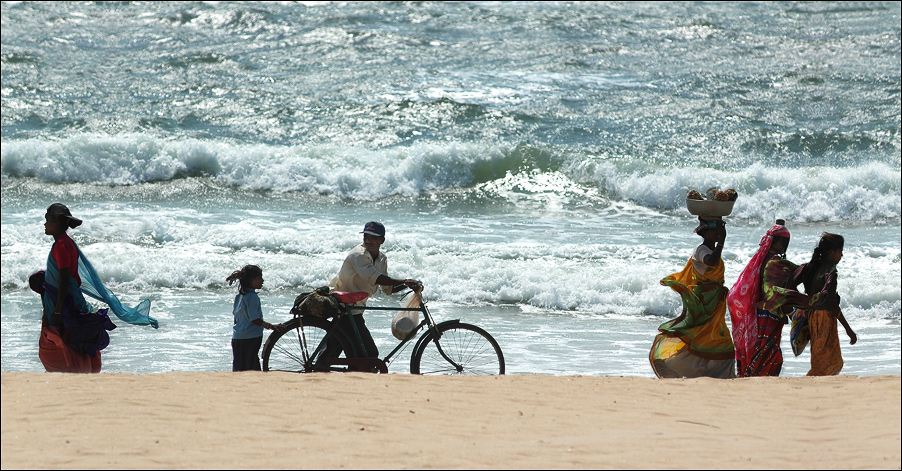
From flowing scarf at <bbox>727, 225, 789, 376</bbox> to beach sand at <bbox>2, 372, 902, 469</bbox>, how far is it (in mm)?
512

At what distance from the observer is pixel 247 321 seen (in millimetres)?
6422

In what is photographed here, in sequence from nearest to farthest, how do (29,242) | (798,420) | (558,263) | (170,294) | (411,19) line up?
(798,420)
(170,294)
(558,263)
(29,242)
(411,19)

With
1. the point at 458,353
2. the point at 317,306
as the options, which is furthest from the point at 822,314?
the point at 317,306

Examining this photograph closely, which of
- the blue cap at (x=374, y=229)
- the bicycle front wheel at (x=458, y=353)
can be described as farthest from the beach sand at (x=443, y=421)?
the blue cap at (x=374, y=229)

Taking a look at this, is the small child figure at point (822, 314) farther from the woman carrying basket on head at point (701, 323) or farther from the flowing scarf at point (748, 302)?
the woman carrying basket on head at point (701, 323)

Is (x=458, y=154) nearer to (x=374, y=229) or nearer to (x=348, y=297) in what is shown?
(x=374, y=229)

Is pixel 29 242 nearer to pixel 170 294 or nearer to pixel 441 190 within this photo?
pixel 170 294

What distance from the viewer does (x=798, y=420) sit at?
16.8 ft

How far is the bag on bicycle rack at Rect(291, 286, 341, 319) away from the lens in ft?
20.8

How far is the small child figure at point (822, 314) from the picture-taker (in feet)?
20.6

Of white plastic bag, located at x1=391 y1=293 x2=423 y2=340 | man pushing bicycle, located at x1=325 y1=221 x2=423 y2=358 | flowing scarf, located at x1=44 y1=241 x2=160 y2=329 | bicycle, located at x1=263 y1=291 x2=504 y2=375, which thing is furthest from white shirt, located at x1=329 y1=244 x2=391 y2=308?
flowing scarf, located at x1=44 y1=241 x2=160 y2=329

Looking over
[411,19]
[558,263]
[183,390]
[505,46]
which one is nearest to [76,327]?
[183,390]

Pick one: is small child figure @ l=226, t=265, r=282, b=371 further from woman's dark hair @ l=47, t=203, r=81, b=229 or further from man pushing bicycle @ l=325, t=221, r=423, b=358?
woman's dark hair @ l=47, t=203, r=81, b=229

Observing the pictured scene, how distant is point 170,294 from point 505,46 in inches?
752
